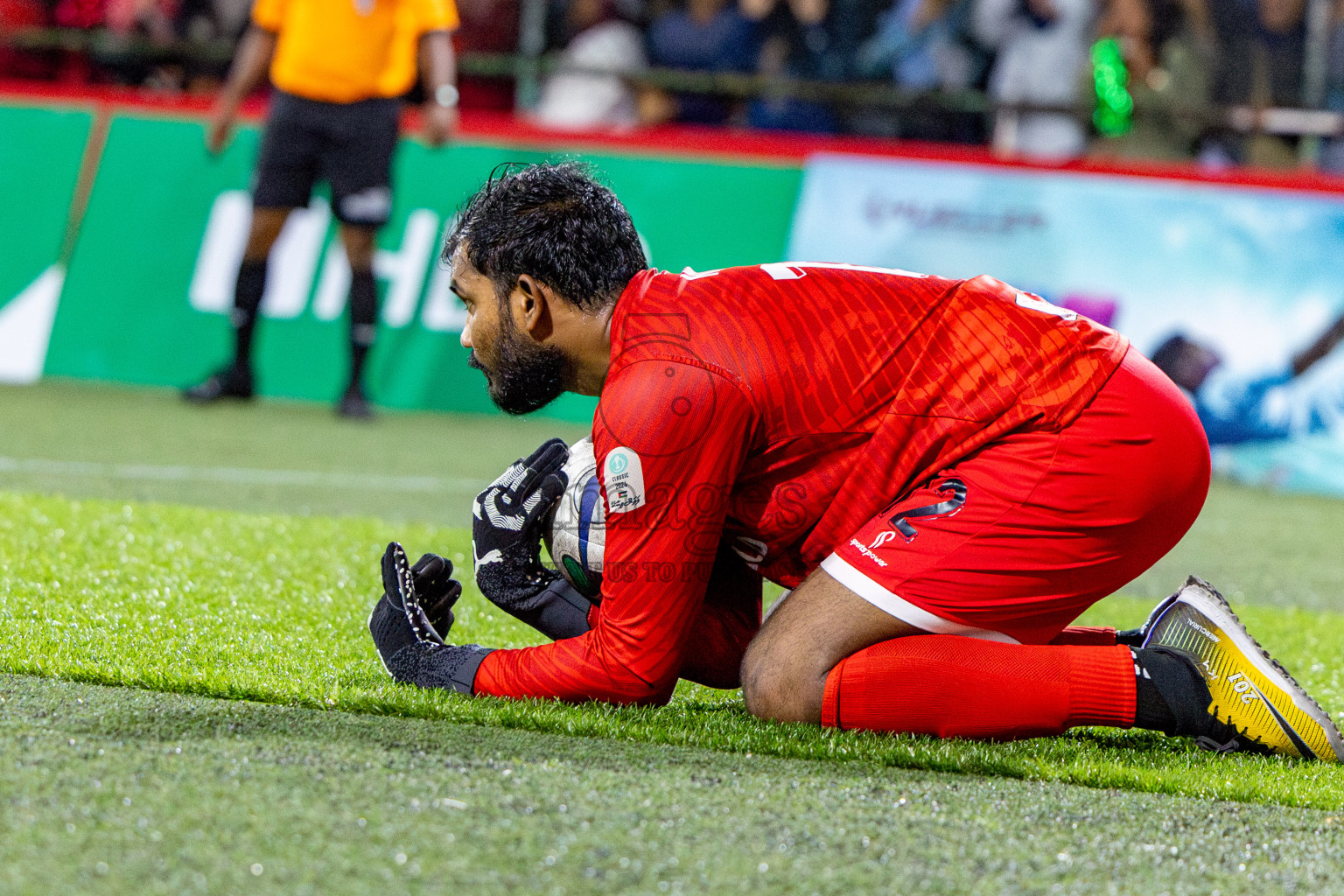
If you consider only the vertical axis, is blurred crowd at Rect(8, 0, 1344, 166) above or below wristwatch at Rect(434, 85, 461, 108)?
above

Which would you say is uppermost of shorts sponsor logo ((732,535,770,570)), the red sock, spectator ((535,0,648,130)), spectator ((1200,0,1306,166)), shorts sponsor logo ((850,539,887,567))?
spectator ((1200,0,1306,166))

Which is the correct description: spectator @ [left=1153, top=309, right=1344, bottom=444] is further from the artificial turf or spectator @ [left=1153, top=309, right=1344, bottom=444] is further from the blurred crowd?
the artificial turf

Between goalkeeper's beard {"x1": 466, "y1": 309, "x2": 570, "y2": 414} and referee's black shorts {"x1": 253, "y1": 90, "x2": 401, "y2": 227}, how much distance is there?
4421 millimetres

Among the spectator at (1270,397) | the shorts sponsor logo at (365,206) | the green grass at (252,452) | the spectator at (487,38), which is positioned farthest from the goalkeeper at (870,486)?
the spectator at (487,38)

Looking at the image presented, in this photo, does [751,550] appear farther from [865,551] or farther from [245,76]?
[245,76]

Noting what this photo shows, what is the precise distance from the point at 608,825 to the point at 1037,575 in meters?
0.98

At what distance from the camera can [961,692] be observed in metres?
2.54

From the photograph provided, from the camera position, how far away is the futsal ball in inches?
112

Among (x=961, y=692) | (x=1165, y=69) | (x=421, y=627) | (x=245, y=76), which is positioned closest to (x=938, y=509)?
(x=961, y=692)

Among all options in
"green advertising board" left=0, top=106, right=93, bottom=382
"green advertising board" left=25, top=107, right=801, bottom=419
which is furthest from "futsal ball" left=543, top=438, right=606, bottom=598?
"green advertising board" left=0, top=106, right=93, bottom=382

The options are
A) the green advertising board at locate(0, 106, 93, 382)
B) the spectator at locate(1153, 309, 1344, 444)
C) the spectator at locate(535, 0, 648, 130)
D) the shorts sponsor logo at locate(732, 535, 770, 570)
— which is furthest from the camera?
the spectator at locate(535, 0, 648, 130)

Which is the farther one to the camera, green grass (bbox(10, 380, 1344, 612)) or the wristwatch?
the wristwatch

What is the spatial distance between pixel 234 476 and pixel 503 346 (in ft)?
9.74

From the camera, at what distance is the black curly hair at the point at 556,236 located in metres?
2.55
